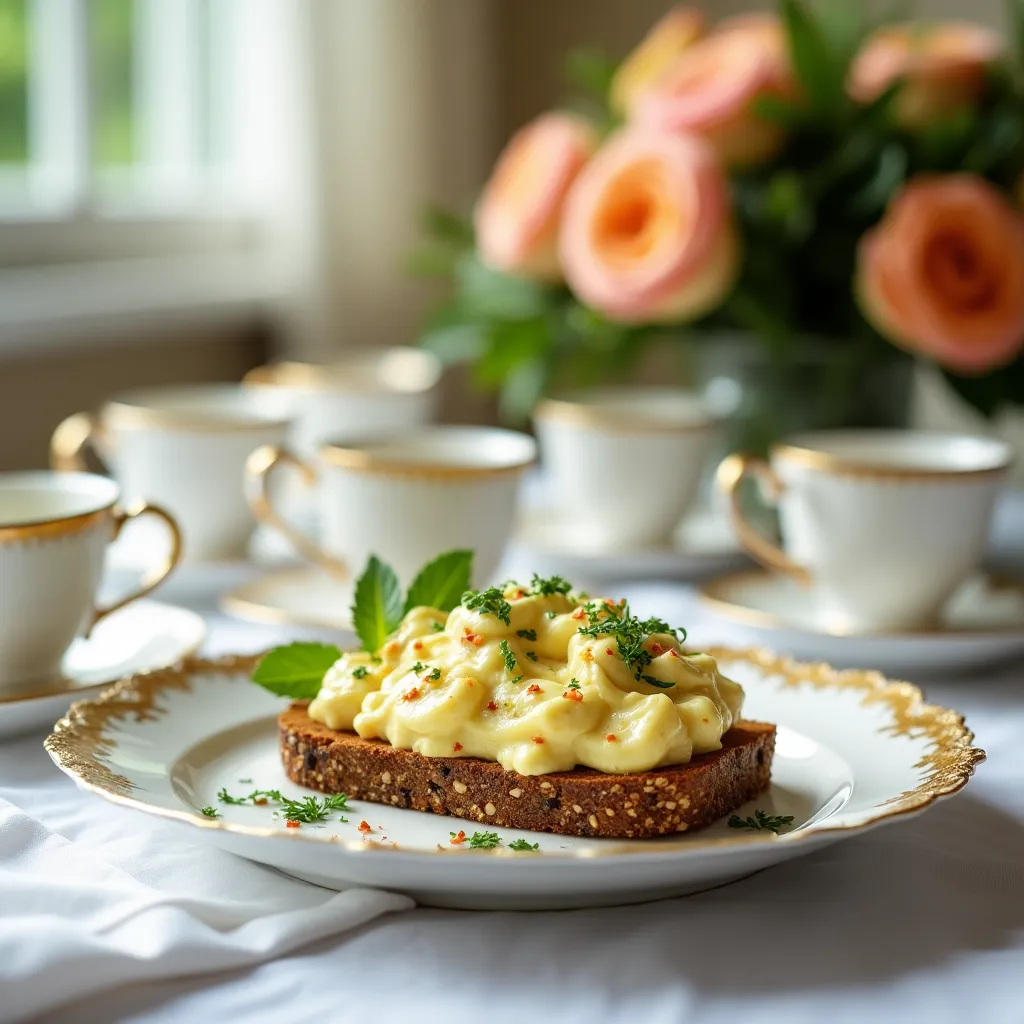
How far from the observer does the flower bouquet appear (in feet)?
5.20

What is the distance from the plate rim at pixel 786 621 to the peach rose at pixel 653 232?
0.33 meters

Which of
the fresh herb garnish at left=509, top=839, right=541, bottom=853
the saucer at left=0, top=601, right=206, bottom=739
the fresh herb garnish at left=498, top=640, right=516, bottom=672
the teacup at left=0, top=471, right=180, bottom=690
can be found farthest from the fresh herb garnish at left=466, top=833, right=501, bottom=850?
the teacup at left=0, top=471, right=180, bottom=690

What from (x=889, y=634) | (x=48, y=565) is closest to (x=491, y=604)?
(x=48, y=565)

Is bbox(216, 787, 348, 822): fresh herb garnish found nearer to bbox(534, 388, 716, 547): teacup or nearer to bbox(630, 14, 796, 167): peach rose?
bbox(534, 388, 716, 547): teacup

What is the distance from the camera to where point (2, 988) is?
2.29 ft

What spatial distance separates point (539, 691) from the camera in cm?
89

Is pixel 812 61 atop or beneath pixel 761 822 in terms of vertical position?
atop

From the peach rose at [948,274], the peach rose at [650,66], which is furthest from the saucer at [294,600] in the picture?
the peach rose at [650,66]

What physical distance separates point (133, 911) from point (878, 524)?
828 mm

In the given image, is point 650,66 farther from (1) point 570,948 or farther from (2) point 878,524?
(1) point 570,948

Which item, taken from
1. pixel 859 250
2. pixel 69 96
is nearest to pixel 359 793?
pixel 859 250

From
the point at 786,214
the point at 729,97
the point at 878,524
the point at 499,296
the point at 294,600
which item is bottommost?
the point at 294,600

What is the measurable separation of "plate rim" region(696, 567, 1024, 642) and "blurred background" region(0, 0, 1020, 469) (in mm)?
1408

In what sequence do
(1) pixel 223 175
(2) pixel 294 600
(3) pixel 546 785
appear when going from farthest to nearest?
(1) pixel 223 175 → (2) pixel 294 600 → (3) pixel 546 785
